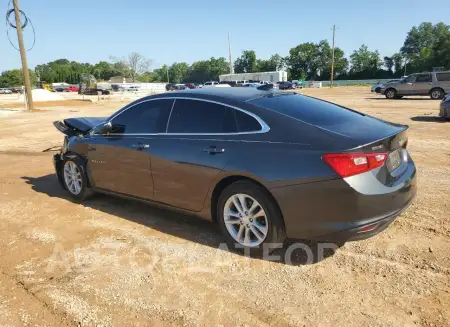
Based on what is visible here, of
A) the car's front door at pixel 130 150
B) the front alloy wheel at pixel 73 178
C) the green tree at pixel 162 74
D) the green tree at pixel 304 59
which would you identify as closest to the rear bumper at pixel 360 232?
the car's front door at pixel 130 150

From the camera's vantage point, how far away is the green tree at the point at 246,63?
140625 mm

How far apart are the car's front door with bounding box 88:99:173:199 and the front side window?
19 cm

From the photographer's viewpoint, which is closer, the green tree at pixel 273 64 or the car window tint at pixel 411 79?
the car window tint at pixel 411 79

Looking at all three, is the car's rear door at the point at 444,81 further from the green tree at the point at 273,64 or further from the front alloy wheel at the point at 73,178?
the green tree at the point at 273,64

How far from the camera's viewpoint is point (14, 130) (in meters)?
15.1

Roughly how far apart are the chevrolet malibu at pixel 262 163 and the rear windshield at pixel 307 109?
0.01 meters

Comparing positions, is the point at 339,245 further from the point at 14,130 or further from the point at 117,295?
the point at 14,130

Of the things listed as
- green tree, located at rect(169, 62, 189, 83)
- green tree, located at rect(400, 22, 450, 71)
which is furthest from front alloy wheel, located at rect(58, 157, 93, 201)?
green tree, located at rect(169, 62, 189, 83)

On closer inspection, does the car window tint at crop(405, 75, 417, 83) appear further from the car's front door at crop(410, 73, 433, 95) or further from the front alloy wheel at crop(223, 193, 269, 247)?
the front alloy wheel at crop(223, 193, 269, 247)

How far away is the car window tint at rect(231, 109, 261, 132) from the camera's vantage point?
3.64m

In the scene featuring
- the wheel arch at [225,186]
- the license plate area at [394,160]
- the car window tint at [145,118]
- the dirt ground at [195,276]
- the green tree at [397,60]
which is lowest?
the dirt ground at [195,276]

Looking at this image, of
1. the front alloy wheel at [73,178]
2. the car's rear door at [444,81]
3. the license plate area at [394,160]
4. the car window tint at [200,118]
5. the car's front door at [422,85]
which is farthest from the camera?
the car's front door at [422,85]

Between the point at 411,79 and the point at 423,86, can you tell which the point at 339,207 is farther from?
the point at 411,79

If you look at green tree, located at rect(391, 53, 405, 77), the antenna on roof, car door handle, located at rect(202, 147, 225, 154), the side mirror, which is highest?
green tree, located at rect(391, 53, 405, 77)
